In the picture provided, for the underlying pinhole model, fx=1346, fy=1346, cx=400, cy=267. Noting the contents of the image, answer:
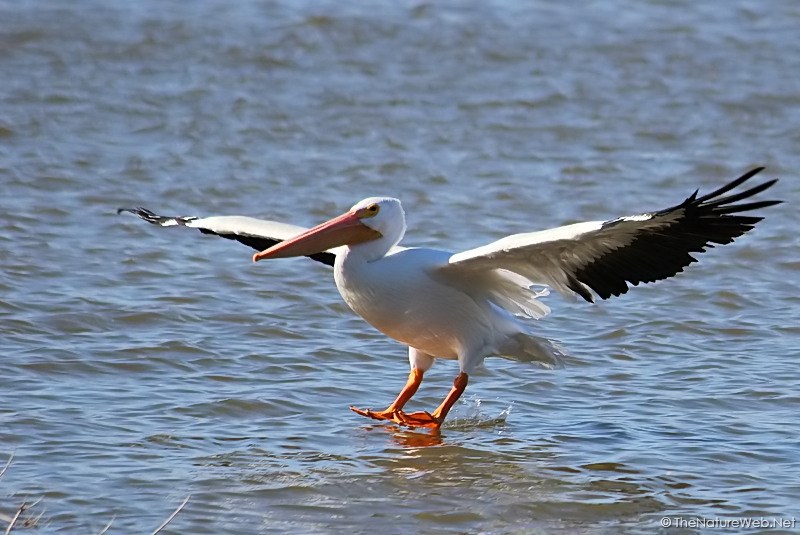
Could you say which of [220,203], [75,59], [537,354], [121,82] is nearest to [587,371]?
[537,354]

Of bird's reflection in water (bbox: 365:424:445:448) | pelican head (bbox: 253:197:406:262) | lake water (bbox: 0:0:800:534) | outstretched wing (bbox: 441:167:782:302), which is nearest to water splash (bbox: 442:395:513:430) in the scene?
lake water (bbox: 0:0:800:534)

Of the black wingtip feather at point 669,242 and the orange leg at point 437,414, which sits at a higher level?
the black wingtip feather at point 669,242

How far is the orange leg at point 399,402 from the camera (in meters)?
5.90

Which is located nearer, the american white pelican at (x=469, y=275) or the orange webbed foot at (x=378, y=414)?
the american white pelican at (x=469, y=275)

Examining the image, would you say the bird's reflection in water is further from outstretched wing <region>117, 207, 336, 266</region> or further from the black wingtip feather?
outstretched wing <region>117, 207, 336, 266</region>

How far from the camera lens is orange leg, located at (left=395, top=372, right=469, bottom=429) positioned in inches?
232

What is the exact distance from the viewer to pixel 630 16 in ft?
52.3

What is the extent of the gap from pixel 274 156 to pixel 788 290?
4.51m

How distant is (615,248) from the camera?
5.47 m

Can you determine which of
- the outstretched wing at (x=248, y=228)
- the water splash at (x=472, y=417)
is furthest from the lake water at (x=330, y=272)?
the outstretched wing at (x=248, y=228)

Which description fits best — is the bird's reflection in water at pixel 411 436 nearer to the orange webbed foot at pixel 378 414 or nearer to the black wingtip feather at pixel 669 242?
the orange webbed foot at pixel 378 414

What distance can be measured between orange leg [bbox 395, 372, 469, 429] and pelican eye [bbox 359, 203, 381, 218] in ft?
2.66

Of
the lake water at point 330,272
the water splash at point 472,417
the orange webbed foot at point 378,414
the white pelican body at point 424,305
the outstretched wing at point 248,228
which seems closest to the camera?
the lake water at point 330,272

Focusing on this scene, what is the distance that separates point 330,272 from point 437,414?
2466 millimetres
